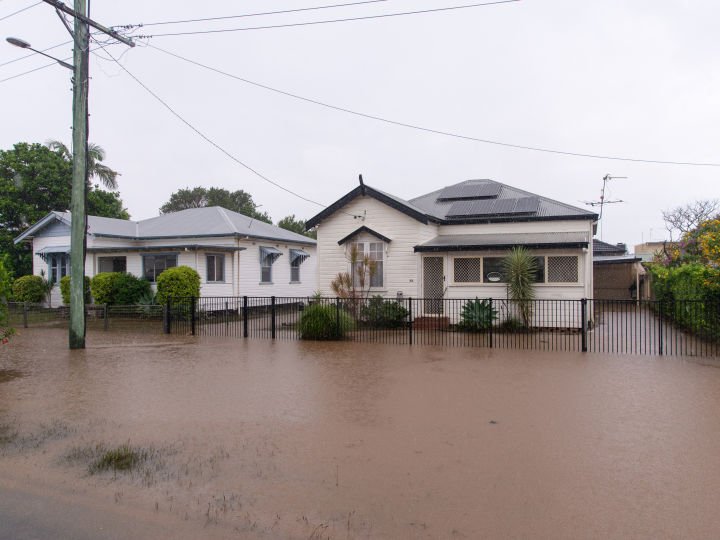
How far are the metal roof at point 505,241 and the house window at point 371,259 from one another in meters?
1.58

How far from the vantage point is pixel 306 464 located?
5.38 m

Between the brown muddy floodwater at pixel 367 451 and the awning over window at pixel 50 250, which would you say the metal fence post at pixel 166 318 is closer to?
the brown muddy floodwater at pixel 367 451

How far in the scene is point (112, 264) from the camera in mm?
24656

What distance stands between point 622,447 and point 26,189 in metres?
33.5

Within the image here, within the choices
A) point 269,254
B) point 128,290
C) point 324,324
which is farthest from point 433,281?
point 128,290

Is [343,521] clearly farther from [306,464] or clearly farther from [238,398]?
[238,398]

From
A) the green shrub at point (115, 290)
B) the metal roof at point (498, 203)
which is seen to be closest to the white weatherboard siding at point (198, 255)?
the green shrub at point (115, 290)

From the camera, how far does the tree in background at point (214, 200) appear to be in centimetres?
5800

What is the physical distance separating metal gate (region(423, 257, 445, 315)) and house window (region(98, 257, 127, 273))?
47.0 ft

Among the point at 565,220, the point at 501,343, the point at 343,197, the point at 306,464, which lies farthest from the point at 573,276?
the point at 306,464

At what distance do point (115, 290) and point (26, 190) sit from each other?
13277 millimetres

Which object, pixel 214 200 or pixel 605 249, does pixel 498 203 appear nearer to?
pixel 605 249

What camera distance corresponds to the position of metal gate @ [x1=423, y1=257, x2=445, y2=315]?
18.3m

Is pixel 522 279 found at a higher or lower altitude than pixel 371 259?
lower
